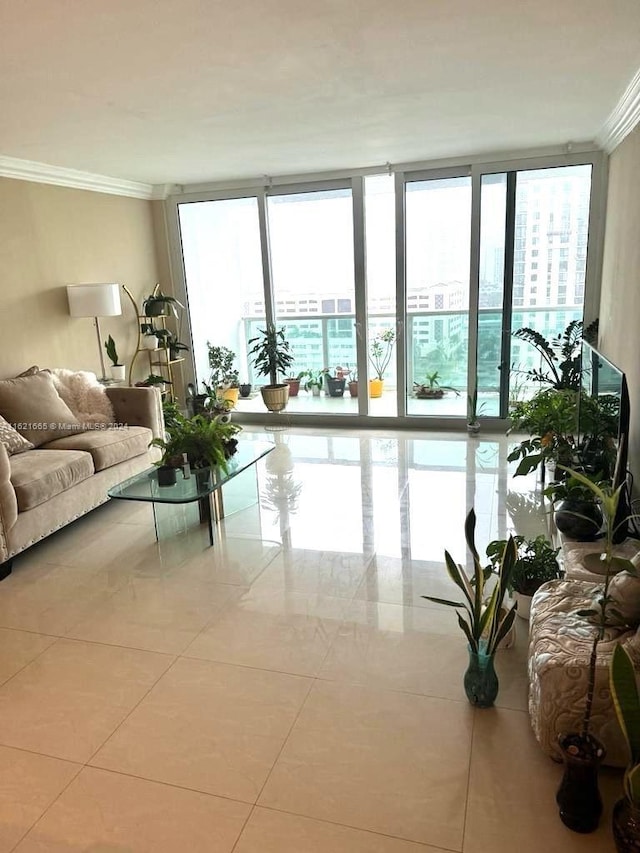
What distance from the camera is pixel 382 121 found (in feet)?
12.6

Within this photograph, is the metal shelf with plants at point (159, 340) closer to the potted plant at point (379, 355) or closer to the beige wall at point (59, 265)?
the beige wall at point (59, 265)

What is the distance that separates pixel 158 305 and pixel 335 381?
2008mm

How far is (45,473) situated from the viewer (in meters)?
3.41

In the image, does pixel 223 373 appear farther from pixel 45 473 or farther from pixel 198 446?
pixel 45 473

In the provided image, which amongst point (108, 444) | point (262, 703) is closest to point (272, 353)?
point (108, 444)

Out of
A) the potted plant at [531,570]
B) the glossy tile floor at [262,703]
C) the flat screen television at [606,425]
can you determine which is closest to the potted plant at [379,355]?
the glossy tile floor at [262,703]

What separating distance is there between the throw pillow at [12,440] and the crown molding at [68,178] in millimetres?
1983

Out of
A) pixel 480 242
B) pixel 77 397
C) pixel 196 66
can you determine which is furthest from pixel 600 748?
pixel 480 242

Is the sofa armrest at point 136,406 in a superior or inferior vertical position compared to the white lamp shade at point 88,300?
inferior

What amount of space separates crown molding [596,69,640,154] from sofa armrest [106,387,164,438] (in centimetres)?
371

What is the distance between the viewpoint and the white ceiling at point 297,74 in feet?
7.23

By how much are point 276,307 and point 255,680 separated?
186 inches

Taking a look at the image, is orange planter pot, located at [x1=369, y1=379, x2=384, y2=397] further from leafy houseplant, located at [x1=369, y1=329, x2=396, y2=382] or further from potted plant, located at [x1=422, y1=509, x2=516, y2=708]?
potted plant, located at [x1=422, y1=509, x2=516, y2=708]

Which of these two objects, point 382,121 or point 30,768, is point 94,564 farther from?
point 382,121
